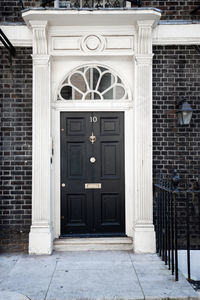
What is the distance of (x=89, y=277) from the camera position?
4.50m

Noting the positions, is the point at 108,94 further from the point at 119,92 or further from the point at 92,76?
the point at 92,76

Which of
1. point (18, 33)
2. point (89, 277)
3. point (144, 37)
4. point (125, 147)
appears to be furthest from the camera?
point (125, 147)

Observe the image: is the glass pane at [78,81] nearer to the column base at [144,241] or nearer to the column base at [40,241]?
the column base at [40,241]

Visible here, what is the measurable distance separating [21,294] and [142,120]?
3.31 metres

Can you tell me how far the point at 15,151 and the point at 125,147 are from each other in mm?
1976

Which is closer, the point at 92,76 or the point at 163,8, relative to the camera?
the point at 163,8

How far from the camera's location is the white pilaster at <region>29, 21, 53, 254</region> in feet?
18.2

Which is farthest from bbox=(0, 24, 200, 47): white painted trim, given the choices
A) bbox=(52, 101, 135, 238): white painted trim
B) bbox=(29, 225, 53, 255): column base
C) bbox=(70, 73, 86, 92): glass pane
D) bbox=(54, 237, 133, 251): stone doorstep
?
bbox=(54, 237, 133, 251): stone doorstep

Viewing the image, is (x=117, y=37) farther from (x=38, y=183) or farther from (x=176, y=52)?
(x=38, y=183)

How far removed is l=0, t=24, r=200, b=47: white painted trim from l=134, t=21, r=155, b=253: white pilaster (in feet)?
0.86

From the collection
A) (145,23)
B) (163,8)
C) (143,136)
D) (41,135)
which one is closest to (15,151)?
(41,135)

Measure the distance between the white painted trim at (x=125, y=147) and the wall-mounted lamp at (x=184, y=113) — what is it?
848mm

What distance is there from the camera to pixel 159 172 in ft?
18.9

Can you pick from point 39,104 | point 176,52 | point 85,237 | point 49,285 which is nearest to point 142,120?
point 176,52
